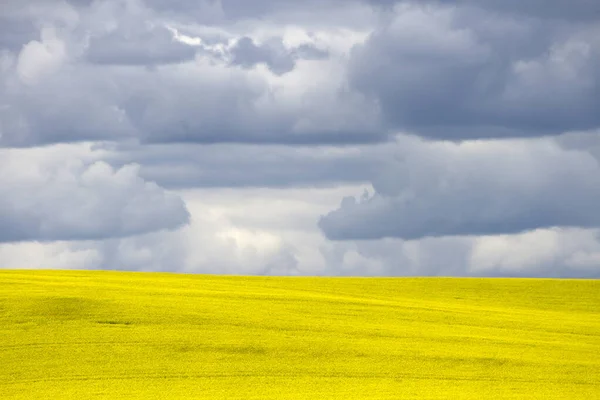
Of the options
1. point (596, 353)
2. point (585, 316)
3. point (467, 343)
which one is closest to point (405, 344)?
point (467, 343)

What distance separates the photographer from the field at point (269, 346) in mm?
27516

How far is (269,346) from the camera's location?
102 feet

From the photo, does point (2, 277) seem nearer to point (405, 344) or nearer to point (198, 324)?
point (198, 324)

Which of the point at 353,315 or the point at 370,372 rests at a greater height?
the point at 353,315

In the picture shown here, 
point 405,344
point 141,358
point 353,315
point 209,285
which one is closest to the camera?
point 141,358

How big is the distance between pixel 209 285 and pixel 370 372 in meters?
16.3

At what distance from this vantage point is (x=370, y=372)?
29.2 metres

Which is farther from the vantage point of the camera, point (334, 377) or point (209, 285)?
point (209, 285)

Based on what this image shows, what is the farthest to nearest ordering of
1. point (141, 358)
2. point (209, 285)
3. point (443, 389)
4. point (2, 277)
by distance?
point (209, 285)
point (2, 277)
point (141, 358)
point (443, 389)

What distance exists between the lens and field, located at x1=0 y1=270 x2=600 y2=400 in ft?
90.3

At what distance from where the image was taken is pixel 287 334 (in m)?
32.6

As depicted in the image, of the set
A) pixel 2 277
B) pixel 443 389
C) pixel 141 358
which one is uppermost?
pixel 2 277

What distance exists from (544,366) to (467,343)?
3029 mm

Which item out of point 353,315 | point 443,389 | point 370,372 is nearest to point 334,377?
point 370,372
